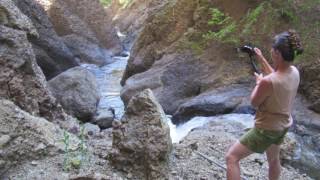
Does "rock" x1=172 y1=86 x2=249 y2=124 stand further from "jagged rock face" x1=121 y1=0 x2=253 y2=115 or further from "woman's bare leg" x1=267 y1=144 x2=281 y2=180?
"woman's bare leg" x1=267 y1=144 x2=281 y2=180

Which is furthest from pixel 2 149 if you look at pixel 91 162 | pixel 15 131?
pixel 91 162

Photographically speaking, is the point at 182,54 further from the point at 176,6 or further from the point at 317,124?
the point at 317,124

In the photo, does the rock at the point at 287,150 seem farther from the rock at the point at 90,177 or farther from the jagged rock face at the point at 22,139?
the rock at the point at 90,177

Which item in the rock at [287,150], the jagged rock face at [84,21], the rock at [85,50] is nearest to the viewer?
the rock at [287,150]

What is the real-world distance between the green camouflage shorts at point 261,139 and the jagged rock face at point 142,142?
84 centimetres

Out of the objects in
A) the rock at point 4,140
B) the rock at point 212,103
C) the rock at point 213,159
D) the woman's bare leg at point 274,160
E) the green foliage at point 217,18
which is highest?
the green foliage at point 217,18

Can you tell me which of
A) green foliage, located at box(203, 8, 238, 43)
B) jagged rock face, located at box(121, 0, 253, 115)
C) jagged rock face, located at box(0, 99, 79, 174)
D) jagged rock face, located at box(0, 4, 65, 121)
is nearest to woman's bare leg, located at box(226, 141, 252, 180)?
jagged rock face, located at box(0, 99, 79, 174)

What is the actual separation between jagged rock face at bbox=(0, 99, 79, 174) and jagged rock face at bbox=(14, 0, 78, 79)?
8539 millimetres

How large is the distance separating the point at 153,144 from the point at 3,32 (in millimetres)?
3155

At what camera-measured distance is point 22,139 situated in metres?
4.70

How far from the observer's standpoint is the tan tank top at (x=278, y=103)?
3.83 meters

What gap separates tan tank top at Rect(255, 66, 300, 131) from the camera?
3.83m

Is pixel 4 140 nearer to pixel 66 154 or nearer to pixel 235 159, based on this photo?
pixel 66 154

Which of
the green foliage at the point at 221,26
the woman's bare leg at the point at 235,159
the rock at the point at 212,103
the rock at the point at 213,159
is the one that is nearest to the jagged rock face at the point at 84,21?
the green foliage at the point at 221,26
